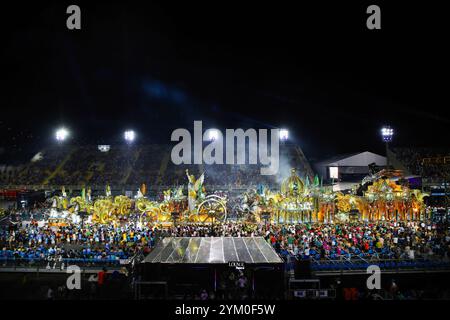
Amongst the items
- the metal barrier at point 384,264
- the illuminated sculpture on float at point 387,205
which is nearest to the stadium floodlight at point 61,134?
the illuminated sculpture on float at point 387,205

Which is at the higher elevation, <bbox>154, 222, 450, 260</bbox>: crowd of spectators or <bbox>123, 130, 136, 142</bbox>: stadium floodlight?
<bbox>123, 130, 136, 142</bbox>: stadium floodlight

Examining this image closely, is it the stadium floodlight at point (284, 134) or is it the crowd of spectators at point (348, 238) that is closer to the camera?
the crowd of spectators at point (348, 238)

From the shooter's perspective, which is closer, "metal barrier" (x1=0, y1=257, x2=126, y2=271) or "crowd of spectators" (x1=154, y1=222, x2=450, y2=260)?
"metal barrier" (x1=0, y1=257, x2=126, y2=271)

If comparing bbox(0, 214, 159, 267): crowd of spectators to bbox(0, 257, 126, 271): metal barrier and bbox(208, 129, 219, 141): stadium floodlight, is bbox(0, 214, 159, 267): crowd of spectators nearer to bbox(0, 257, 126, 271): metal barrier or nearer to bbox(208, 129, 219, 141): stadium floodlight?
bbox(0, 257, 126, 271): metal barrier

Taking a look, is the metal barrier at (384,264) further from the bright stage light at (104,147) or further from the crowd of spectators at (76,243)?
the bright stage light at (104,147)

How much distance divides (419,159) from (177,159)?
2997 centimetres

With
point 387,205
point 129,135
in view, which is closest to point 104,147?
point 129,135

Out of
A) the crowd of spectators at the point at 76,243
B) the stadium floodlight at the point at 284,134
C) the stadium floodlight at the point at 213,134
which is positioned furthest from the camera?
the stadium floodlight at the point at 284,134

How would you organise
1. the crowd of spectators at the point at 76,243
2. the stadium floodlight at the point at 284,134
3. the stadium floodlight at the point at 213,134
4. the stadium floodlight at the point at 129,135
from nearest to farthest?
the crowd of spectators at the point at 76,243 < the stadium floodlight at the point at 213,134 < the stadium floodlight at the point at 284,134 < the stadium floodlight at the point at 129,135

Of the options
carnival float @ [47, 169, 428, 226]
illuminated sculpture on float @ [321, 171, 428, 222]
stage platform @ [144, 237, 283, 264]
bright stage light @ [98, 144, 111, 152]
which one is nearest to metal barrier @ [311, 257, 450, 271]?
stage platform @ [144, 237, 283, 264]

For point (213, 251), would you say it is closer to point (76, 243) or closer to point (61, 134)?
point (76, 243)

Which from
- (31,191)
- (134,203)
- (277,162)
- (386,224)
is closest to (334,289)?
(386,224)

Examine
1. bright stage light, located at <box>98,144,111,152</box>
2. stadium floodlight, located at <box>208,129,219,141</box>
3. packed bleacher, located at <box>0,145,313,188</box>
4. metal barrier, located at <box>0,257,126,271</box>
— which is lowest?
metal barrier, located at <box>0,257,126,271</box>

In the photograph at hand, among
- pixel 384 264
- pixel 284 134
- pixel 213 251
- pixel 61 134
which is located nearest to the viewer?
pixel 213 251
